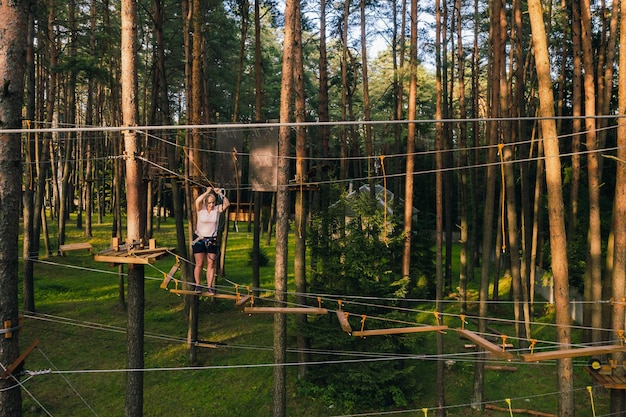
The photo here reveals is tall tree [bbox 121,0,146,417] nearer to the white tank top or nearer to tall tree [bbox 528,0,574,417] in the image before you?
the white tank top

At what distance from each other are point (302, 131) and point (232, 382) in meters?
7.30

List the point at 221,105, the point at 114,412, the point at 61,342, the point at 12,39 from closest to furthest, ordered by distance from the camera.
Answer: the point at 12,39
the point at 114,412
the point at 61,342
the point at 221,105

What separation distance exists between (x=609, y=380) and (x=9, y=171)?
9501 mm

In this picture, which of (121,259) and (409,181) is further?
(409,181)

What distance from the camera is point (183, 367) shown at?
11.9m

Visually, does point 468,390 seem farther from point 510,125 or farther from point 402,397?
point 510,125

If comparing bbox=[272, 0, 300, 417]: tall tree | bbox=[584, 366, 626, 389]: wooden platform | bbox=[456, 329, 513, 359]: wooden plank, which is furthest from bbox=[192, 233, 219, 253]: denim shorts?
bbox=[584, 366, 626, 389]: wooden platform

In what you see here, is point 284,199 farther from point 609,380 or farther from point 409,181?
point 609,380

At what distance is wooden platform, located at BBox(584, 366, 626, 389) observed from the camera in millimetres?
7818

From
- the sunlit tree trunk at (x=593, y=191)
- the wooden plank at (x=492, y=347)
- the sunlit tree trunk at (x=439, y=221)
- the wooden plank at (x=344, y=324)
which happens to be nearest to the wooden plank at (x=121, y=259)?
the wooden plank at (x=344, y=324)

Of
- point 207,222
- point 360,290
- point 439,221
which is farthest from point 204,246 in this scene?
point 439,221

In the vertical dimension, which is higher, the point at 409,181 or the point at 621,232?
the point at 409,181

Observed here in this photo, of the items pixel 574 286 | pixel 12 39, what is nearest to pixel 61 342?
pixel 12 39

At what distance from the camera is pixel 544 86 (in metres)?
7.93
